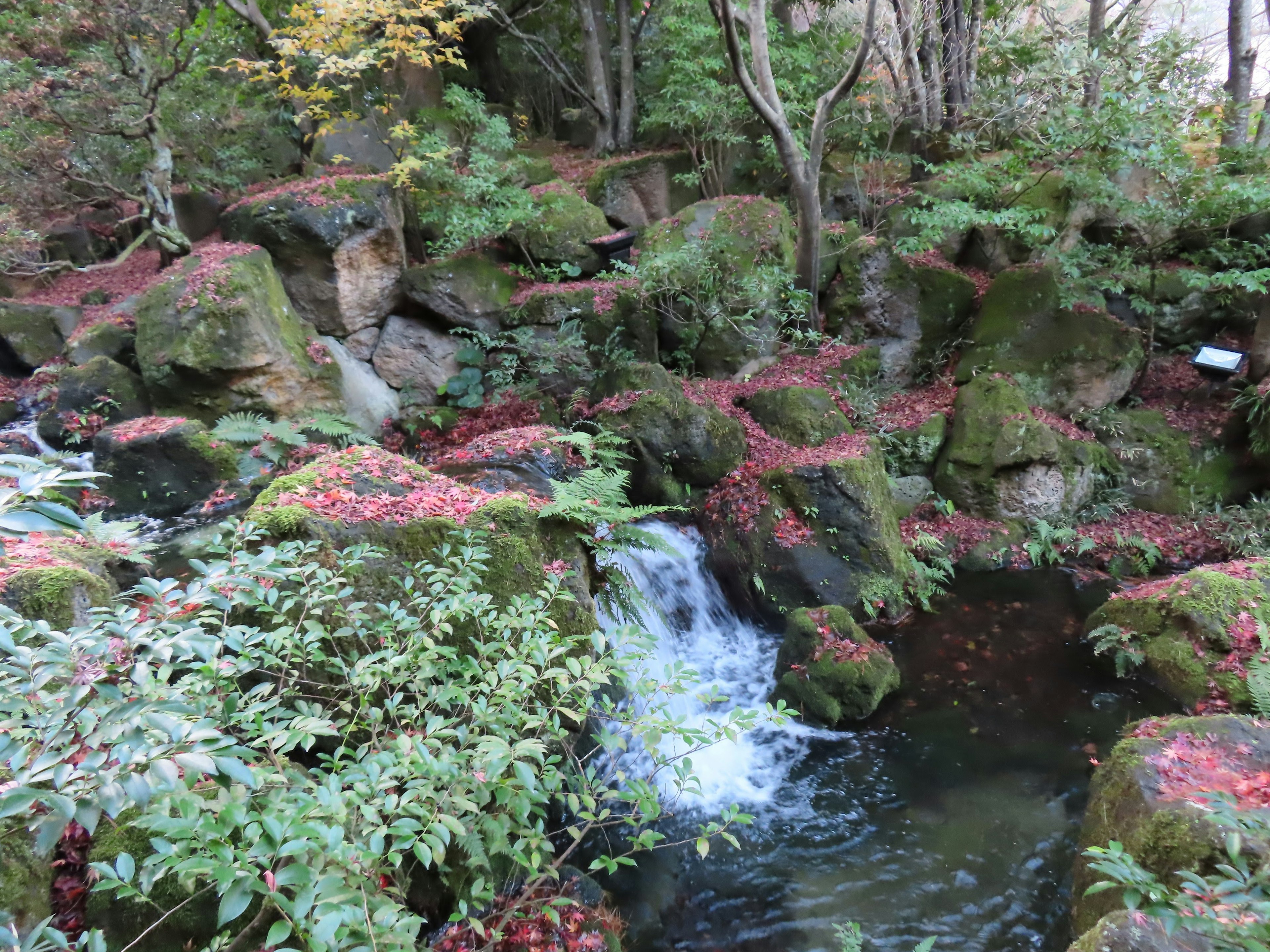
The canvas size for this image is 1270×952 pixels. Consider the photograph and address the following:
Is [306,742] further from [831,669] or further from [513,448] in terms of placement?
[831,669]

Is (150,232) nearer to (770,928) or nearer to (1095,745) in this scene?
(770,928)

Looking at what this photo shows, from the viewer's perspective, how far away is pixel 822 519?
7.20 metres

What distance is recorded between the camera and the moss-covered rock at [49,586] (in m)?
3.41

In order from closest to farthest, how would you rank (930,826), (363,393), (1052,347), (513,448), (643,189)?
(930,826) < (513,448) < (1052,347) < (363,393) < (643,189)

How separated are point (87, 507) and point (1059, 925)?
361 inches

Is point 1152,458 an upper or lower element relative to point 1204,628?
upper

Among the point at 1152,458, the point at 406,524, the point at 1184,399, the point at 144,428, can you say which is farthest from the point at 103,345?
the point at 1184,399

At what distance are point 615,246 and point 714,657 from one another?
7.08 meters

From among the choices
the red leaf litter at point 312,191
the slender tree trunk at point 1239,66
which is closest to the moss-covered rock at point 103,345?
the red leaf litter at point 312,191

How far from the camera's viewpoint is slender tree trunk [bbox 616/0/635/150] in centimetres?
1305

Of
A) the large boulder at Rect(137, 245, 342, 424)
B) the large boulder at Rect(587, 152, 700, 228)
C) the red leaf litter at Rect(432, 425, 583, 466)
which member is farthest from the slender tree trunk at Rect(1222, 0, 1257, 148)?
the large boulder at Rect(137, 245, 342, 424)

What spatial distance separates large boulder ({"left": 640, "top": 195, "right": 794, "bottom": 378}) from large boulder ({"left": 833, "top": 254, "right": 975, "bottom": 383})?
131cm

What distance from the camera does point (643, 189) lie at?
496 inches

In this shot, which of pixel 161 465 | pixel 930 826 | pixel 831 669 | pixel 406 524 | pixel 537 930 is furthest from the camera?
Result: pixel 161 465
